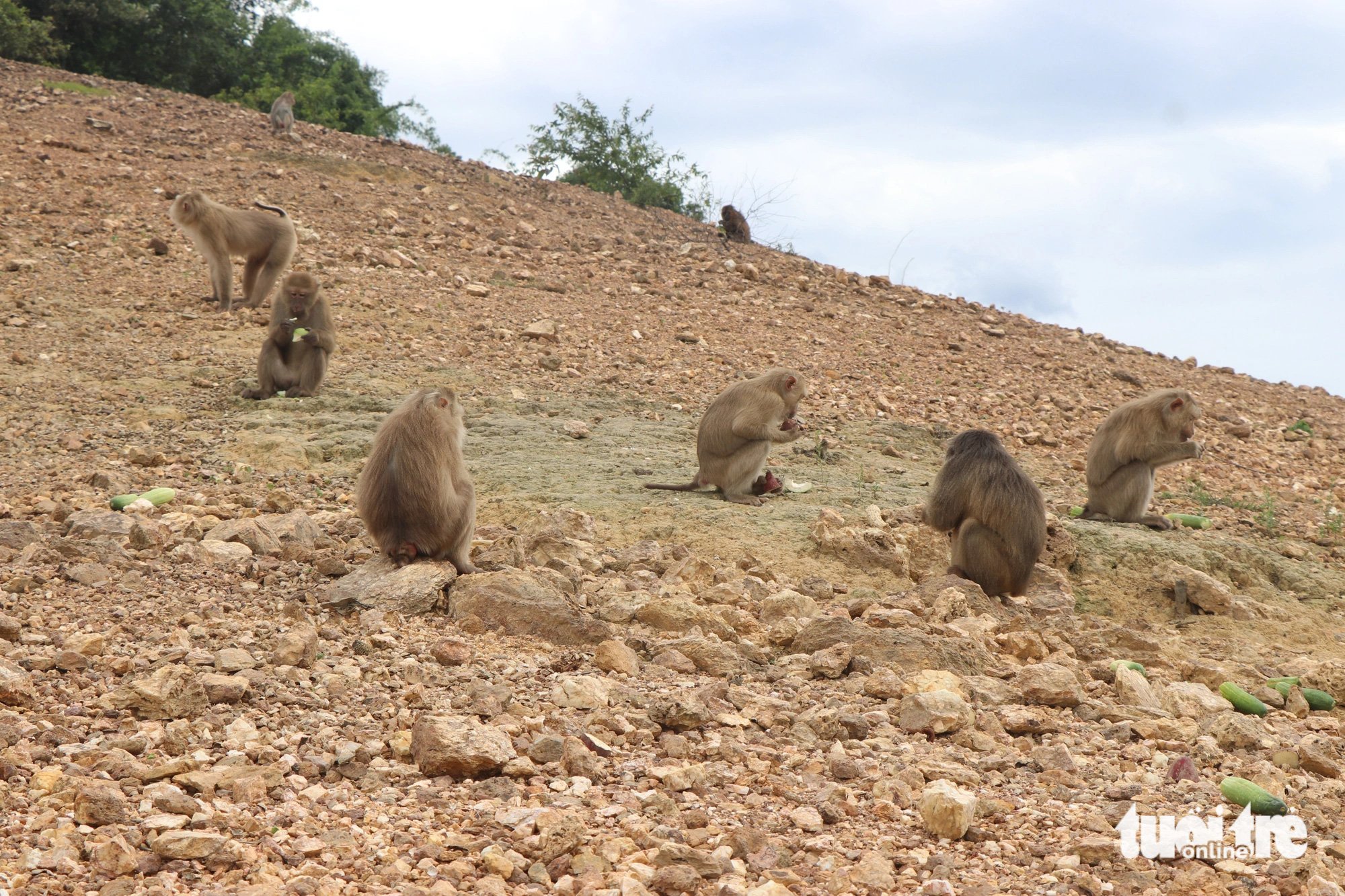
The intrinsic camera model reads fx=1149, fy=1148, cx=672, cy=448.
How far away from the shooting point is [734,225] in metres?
21.9

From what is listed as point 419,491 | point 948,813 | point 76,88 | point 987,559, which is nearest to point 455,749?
point 948,813

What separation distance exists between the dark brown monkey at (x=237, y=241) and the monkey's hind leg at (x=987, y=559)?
10372mm

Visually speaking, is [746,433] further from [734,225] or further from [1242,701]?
[734,225]

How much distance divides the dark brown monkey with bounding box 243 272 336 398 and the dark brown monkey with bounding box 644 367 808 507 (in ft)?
13.7

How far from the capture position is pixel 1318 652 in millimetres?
7453

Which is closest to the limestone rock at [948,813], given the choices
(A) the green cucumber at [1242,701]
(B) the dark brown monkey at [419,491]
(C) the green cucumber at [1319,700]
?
(A) the green cucumber at [1242,701]

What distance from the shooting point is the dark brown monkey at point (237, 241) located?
1438 centimetres

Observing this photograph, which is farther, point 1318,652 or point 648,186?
point 648,186

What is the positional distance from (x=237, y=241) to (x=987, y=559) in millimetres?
10822

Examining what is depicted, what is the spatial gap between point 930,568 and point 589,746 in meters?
4.55

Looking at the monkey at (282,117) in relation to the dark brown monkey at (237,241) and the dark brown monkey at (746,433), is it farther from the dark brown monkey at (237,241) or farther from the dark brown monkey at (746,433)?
the dark brown monkey at (746,433)

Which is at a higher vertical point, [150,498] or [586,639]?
[586,639]

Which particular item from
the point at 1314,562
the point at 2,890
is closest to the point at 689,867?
the point at 2,890

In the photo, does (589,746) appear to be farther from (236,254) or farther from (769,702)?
(236,254)
